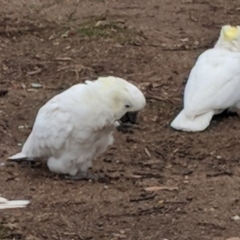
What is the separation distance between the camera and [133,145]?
601cm

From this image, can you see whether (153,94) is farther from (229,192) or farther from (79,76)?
(229,192)

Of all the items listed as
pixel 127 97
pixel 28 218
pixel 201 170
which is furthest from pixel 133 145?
pixel 28 218

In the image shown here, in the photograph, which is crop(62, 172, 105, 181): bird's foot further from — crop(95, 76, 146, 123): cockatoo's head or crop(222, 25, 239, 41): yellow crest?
crop(222, 25, 239, 41): yellow crest

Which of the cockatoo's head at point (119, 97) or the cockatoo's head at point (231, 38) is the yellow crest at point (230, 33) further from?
the cockatoo's head at point (119, 97)

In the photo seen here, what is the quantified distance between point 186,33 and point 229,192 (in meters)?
3.40

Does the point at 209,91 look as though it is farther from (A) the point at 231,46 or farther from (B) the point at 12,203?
(B) the point at 12,203

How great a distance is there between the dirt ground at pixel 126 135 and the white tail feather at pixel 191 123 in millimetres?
50

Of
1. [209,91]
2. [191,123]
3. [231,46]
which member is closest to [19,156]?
[191,123]

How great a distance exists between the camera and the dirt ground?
4727mm

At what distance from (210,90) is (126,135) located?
0.70m

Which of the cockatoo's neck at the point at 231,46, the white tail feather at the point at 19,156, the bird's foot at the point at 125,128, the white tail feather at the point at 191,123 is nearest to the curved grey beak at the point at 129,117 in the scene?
the bird's foot at the point at 125,128

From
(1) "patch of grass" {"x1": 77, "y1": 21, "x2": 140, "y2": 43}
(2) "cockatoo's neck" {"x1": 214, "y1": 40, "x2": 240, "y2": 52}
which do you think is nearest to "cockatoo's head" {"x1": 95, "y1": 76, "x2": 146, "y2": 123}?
(2) "cockatoo's neck" {"x1": 214, "y1": 40, "x2": 240, "y2": 52}

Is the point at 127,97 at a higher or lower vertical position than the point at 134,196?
higher

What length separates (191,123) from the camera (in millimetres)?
6246
